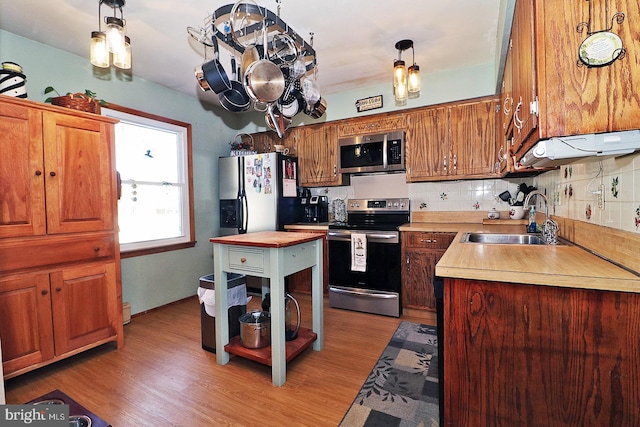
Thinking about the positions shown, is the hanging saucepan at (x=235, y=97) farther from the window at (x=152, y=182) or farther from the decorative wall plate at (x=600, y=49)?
the decorative wall plate at (x=600, y=49)

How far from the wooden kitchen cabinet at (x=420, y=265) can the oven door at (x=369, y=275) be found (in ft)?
0.28

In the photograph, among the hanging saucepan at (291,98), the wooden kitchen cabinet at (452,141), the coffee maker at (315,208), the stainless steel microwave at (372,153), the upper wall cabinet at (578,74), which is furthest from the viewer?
the coffee maker at (315,208)

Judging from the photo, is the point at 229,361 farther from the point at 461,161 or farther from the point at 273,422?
the point at 461,161

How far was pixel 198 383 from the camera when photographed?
6.28 feet

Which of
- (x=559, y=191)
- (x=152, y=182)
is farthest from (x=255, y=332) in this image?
(x=559, y=191)

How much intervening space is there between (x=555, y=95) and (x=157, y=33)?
265 cm

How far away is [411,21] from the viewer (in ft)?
7.42

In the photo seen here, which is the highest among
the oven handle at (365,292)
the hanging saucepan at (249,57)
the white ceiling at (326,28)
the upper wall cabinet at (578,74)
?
the white ceiling at (326,28)

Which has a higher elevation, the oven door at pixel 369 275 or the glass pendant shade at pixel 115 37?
the glass pendant shade at pixel 115 37

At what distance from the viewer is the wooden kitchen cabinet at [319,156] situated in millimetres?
3689

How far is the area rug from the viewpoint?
1.58 meters

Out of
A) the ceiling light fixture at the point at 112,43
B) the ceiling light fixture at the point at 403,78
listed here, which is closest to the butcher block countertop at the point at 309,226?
the ceiling light fixture at the point at 403,78

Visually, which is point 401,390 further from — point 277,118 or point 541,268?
point 277,118

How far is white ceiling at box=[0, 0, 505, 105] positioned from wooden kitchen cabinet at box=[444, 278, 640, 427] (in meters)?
1.91
